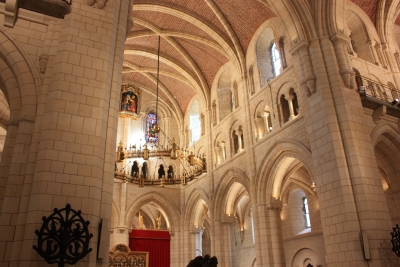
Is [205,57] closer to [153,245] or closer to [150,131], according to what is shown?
[150,131]

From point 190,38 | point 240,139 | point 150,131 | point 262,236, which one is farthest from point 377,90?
point 150,131

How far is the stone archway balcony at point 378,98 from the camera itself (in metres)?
11.4

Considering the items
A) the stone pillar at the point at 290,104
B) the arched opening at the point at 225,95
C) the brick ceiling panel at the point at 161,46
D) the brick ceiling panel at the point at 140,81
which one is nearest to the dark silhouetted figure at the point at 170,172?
the brick ceiling panel at the point at 140,81

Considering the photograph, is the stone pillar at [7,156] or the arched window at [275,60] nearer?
the stone pillar at [7,156]

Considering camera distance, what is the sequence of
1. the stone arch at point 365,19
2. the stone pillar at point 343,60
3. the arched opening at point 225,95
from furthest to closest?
the arched opening at point 225,95 → the stone arch at point 365,19 → the stone pillar at point 343,60

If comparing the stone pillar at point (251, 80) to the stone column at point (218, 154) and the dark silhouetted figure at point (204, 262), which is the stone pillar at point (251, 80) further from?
the dark silhouetted figure at point (204, 262)

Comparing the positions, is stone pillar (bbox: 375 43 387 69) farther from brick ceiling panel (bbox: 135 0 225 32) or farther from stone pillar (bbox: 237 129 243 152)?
brick ceiling panel (bbox: 135 0 225 32)

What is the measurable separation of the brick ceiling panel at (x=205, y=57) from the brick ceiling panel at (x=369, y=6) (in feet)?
23.0

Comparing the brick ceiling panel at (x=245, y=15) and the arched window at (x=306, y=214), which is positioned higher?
the brick ceiling panel at (x=245, y=15)

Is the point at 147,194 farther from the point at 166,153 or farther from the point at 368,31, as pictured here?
the point at 368,31

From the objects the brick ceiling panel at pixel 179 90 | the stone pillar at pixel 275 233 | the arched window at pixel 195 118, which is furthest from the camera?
the arched window at pixel 195 118

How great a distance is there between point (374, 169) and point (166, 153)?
8241mm

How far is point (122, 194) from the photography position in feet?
64.6

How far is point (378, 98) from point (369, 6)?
205 inches
